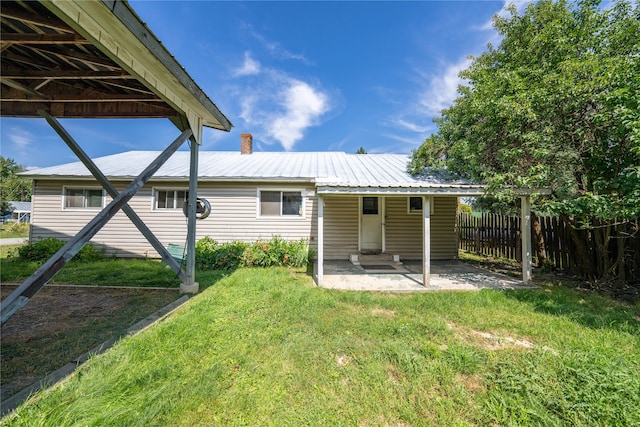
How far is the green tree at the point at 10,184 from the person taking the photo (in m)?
37.3

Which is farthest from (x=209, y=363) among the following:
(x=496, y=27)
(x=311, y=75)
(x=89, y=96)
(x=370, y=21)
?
(x=311, y=75)

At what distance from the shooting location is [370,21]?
28.3 feet

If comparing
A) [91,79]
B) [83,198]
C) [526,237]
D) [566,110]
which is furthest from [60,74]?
[526,237]

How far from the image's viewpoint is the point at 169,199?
8.57 m

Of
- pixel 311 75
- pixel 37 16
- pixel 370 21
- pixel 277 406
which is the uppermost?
pixel 311 75

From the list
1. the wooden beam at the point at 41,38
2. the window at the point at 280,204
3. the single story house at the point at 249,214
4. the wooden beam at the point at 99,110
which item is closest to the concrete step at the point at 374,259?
the single story house at the point at 249,214

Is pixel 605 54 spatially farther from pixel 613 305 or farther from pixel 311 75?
pixel 311 75

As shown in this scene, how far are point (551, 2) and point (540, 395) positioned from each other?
7.70m

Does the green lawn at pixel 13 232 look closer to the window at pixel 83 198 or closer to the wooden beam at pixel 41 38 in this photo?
the window at pixel 83 198

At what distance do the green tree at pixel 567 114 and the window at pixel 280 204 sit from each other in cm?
501

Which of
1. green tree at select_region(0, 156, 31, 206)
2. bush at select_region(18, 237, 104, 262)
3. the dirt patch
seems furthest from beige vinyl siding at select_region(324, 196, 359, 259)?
green tree at select_region(0, 156, 31, 206)

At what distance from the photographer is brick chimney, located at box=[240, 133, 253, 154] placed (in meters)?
11.8

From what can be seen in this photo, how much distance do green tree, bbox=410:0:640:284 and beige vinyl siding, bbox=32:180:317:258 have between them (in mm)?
5387

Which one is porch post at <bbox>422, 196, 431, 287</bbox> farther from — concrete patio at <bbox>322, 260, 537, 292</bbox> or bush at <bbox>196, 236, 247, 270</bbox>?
bush at <bbox>196, 236, 247, 270</bbox>
